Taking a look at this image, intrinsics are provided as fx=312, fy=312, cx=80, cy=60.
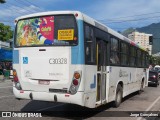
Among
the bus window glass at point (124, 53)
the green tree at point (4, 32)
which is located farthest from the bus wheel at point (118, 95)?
the green tree at point (4, 32)

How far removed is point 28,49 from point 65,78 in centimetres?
155

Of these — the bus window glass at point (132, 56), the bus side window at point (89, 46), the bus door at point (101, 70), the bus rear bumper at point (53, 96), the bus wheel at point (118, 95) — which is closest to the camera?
the bus rear bumper at point (53, 96)

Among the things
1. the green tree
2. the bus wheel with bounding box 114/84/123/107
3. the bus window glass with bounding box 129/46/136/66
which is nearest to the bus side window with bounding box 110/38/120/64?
the bus wheel with bounding box 114/84/123/107

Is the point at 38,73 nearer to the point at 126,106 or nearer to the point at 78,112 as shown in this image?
the point at 78,112

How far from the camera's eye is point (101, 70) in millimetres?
10180

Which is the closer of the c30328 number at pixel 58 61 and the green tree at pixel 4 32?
the c30328 number at pixel 58 61

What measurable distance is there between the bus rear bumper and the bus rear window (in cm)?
142

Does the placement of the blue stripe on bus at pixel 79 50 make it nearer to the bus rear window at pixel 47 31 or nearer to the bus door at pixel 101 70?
the bus rear window at pixel 47 31

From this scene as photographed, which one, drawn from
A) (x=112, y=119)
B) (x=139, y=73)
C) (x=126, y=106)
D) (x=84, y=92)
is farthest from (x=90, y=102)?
(x=139, y=73)

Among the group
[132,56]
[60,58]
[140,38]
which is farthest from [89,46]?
[140,38]

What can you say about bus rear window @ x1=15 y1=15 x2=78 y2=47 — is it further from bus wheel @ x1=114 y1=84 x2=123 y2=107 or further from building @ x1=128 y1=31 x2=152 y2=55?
building @ x1=128 y1=31 x2=152 y2=55

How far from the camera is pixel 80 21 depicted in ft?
28.5

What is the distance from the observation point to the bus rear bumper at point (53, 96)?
8462 millimetres

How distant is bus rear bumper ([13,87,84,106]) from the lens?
333 inches
